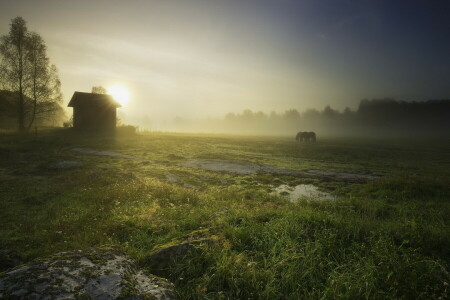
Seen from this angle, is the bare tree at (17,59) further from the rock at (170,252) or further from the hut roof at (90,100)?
the rock at (170,252)

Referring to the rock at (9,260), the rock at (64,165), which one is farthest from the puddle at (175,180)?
the rock at (9,260)

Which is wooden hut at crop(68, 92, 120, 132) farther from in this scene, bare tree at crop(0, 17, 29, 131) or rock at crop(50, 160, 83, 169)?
rock at crop(50, 160, 83, 169)

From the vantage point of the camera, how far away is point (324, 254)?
201 inches

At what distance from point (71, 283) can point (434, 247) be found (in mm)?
7117

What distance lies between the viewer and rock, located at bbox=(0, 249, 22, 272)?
16.5 ft

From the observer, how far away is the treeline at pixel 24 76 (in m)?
33.8

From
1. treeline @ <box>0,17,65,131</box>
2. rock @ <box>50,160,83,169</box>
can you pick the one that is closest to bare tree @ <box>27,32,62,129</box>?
treeline @ <box>0,17,65,131</box>

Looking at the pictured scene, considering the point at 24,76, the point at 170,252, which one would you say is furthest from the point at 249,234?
the point at 24,76

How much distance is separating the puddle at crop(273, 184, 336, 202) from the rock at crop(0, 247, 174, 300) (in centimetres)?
1042

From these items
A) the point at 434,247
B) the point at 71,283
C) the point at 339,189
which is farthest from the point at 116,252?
the point at 339,189

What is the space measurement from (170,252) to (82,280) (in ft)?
6.21

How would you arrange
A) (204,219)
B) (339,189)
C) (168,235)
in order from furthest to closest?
(339,189) < (204,219) < (168,235)

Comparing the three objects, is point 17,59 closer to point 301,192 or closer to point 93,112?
point 93,112

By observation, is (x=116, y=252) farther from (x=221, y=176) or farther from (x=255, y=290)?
(x=221, y=176)
